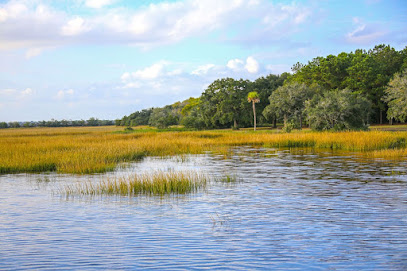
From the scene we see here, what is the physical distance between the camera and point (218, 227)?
11242mm

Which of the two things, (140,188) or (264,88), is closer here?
(140,188)

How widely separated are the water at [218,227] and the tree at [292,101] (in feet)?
161

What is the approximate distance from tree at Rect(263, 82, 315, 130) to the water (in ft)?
161

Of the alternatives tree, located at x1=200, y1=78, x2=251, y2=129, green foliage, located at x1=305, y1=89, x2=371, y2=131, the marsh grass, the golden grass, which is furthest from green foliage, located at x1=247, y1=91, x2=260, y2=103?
the marsh grass

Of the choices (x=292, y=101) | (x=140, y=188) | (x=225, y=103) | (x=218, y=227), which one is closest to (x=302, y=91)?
(x=292, y=101)

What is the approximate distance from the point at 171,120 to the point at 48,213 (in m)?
80.5

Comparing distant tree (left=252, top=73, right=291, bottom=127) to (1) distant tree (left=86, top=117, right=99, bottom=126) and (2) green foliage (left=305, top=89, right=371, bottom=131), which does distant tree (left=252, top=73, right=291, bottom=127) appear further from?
(1) distant tree (left=86, top=117, right=99, bottom=126)

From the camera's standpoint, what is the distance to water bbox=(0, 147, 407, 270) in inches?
343

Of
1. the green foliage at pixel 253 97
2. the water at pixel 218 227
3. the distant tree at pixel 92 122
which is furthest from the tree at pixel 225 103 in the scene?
the distant tree at pixel 92 122

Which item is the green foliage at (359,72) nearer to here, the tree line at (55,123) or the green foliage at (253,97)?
the green foliage at (253,97)

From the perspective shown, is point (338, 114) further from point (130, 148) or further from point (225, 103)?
point (225, 103)

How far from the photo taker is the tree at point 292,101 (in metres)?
67.4

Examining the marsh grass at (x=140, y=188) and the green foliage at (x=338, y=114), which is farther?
the green foliage at (x=338, y=114)

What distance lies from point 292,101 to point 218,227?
58.0 metres
